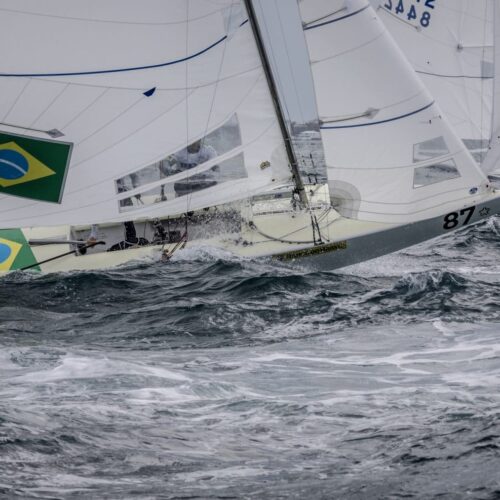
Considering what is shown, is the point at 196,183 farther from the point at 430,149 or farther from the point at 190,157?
the point at 430,149

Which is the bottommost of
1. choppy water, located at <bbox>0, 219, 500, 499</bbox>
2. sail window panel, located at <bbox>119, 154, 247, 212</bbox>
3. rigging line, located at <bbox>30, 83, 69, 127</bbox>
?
choppy water, located at <bbox>0, 219, 500, 499</bbox>

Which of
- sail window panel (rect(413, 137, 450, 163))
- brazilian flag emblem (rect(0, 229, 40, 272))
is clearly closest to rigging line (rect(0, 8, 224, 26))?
sail window panel (rect(413, 137, 450, 163))

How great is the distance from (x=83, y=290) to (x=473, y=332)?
5.61 meters

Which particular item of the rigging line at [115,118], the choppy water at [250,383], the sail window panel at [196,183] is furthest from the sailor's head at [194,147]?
the choppy water at [250,383]

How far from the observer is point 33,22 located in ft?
46.0

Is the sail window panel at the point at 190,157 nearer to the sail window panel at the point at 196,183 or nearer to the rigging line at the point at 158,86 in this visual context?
the sail window panel at the point at 196,183

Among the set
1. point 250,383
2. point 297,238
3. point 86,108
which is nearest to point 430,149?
point 297,238

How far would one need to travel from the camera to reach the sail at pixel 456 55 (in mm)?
19188

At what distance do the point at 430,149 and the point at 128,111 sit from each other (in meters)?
4.21

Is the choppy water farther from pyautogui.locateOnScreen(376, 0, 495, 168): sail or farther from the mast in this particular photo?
pyautogui.locateOnScreen(376, 0, 495, 168): sail

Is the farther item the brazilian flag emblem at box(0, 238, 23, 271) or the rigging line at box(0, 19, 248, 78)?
the brazilian flag emblem at box(0, 238, 23, 271)

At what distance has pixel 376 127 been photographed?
49.4 ft

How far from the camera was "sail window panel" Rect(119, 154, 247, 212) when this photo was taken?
51.5ft

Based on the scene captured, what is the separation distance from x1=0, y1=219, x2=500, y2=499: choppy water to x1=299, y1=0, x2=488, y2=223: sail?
1099 millimetres
